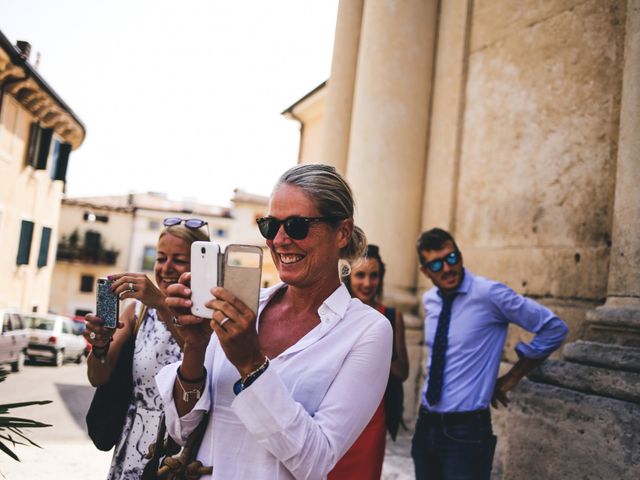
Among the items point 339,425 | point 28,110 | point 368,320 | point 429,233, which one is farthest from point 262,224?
point 28,110

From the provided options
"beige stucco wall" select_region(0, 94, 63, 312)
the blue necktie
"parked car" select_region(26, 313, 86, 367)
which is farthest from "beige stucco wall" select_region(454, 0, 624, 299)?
"beige stucco wall" select_region(0, 94, 63, 312)

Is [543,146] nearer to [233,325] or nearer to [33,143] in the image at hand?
[233,325]

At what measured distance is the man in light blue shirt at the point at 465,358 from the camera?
322cm

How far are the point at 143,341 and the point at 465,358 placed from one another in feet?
6.17

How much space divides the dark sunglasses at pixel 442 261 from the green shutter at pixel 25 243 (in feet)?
72.4

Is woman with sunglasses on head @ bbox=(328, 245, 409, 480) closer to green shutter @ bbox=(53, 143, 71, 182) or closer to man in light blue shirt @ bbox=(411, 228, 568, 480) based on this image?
man in light blue shirt @ bbox=(411, 228, 568, 480)

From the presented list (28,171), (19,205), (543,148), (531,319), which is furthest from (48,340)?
(531,319)

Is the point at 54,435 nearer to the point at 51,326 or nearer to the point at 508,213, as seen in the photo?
the point at 508,213

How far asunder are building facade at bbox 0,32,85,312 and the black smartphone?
17.0 meters

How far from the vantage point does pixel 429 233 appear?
3584mm

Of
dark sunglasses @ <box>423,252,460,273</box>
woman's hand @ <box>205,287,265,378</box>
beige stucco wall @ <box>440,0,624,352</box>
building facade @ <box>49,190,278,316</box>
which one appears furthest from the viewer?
building facade @ <box>49,190,278,316</box>

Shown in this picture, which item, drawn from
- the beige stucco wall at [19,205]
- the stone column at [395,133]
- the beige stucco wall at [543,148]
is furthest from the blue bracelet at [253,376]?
the beige stucco wall at [19,205]

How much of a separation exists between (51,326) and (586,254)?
1837cm

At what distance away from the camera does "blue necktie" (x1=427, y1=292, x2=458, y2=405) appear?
3.34 meters
